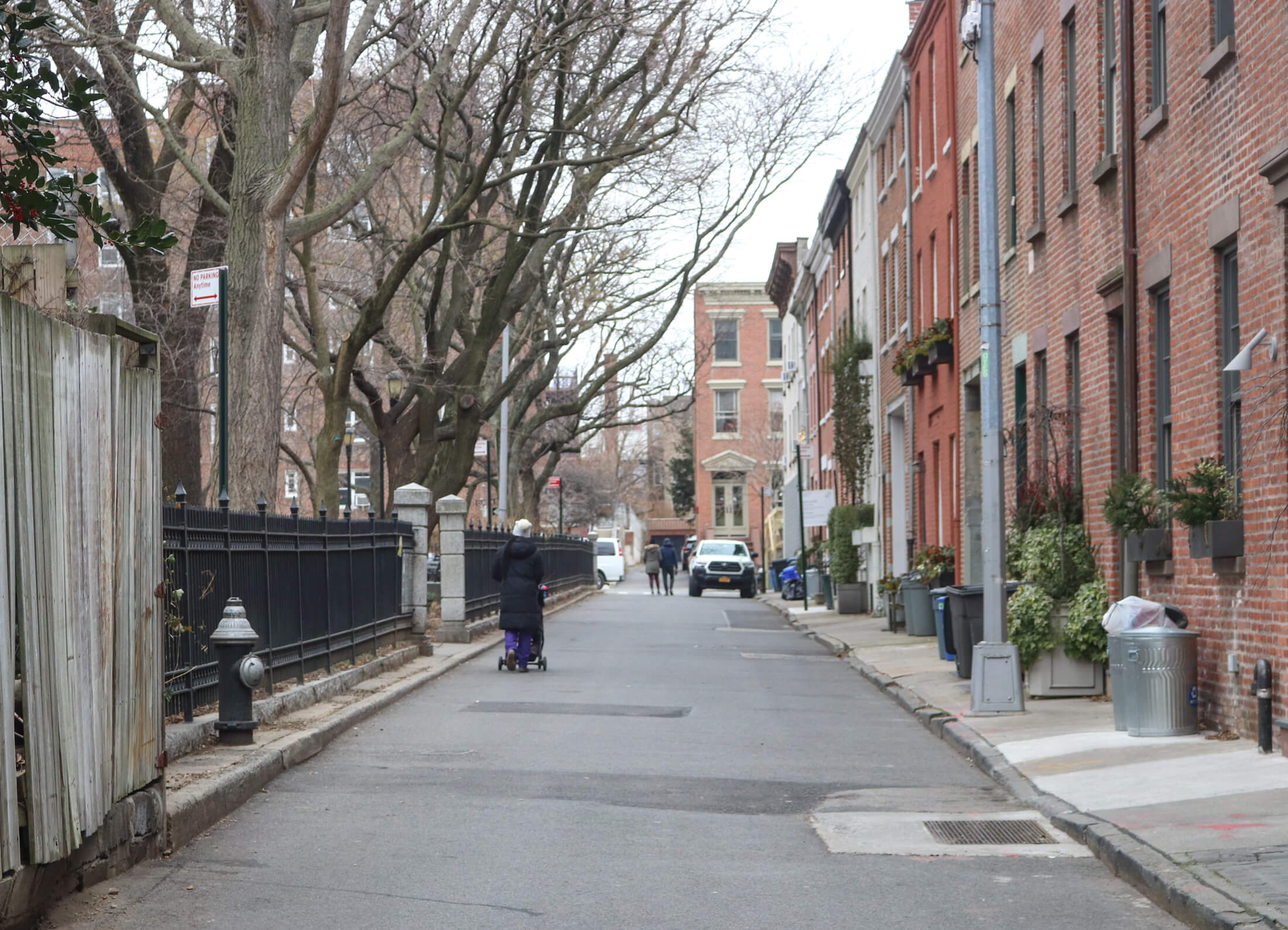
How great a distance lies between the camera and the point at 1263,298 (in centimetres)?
1088

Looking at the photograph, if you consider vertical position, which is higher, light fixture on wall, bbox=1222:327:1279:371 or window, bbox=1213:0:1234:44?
window, bbox=1213:0:1234:44

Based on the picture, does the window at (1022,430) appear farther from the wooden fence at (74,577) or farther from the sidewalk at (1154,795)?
the wooden fence at (74,577)

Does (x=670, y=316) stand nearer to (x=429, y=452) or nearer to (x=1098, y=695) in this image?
(x=429, y=452)

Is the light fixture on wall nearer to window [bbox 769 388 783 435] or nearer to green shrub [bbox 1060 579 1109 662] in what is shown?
green shrub [bbox 1060 579 1109 662]

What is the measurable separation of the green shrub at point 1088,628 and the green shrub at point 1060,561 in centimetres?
60

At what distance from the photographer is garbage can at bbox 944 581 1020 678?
53.8 ft

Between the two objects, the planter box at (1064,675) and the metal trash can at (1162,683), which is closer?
the metal trash can at (1162,683)

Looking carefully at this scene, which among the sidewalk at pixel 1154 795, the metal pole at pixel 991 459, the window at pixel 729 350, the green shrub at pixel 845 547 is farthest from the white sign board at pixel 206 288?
the window at pixel 729 350

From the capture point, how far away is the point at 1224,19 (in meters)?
12.0

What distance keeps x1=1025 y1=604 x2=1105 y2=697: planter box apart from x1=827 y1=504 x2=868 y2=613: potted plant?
18.8 metres

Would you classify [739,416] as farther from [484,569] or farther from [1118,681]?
[1118,681]

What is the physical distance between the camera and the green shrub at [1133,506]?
44.0 feet

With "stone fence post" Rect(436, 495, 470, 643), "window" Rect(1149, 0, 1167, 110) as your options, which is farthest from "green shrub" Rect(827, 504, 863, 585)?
"window" Rect(1149, 0, 1167, 110)

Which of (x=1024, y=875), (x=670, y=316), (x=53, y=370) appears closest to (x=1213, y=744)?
(x=1024, y=875)
